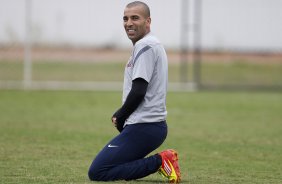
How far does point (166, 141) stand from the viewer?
10914 mm

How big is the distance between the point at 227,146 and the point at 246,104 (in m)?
7.32

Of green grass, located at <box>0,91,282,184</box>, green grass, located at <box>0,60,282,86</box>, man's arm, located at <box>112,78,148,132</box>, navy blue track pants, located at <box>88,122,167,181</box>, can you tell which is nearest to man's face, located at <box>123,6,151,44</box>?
man's arm, located at <box>112,78,148,132</box>

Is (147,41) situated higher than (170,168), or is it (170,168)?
(147,41)

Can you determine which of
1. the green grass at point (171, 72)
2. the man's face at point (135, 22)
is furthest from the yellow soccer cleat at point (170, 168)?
the green grass at point (171, 72)

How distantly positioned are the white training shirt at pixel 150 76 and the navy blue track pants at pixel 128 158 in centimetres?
10

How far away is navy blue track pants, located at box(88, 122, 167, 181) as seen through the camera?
23.3 feet

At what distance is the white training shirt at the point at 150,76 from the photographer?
23.0 ft

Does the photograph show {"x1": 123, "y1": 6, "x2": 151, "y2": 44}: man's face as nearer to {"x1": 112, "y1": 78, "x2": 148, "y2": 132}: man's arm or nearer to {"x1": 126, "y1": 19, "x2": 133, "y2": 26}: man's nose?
{"x1": 126, "y1": 19, "x2": 133, "y2": 26}: man's nose

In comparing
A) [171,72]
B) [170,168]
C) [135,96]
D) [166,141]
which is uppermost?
[135,96]

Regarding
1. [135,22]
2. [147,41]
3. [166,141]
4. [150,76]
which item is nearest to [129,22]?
[135,22]

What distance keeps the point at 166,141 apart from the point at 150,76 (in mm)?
3982

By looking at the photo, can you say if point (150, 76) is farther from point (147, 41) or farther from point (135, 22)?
point (135, 22)

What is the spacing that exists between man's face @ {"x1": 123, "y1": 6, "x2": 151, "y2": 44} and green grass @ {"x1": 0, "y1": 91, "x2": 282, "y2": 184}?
1.53 metres

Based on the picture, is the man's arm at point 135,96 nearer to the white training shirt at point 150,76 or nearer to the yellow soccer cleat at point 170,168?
the white training shirt at point 150,76
